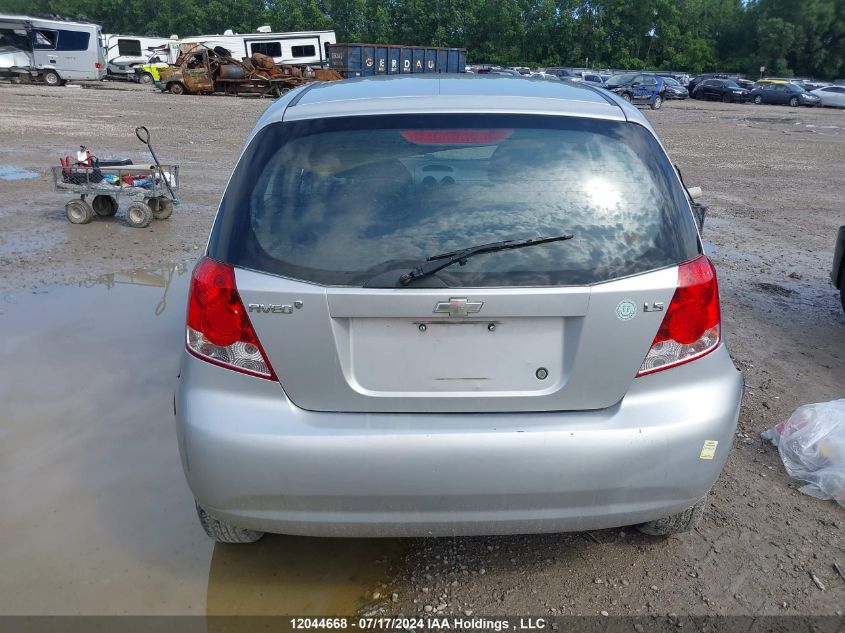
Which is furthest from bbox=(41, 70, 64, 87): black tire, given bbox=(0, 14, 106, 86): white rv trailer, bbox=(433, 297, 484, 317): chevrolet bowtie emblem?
bbox=(433, 297, 484, 317): chevrolet bowtie emblem

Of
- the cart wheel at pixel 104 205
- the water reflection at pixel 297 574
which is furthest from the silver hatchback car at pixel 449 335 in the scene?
the cart wheel at pixel 104 205

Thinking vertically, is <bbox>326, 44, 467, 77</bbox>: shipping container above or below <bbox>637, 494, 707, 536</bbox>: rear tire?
below

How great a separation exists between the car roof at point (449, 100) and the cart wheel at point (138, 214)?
19.3ft

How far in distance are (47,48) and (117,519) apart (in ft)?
121

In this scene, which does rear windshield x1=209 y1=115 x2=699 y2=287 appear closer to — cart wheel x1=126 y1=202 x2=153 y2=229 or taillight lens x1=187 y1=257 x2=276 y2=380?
taillight lens x1=187 y1=257 x2=276 y2=380

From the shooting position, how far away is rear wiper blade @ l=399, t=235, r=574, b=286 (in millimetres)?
2299

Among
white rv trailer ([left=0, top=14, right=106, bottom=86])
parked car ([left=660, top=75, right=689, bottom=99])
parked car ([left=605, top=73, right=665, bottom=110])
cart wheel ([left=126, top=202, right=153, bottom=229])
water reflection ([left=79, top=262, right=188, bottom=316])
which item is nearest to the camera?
water reflection ([left=79, top=262, right=188, bottom=316])

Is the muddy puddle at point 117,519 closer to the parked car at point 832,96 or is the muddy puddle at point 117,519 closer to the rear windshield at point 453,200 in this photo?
the rear windshield at point 453,200

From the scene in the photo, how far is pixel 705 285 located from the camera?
247cm

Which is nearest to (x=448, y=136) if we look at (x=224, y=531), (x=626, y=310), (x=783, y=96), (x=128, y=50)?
(x=626, y=310)

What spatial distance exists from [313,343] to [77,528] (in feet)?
5.53

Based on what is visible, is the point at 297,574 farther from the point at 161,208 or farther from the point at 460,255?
the point at 161,208

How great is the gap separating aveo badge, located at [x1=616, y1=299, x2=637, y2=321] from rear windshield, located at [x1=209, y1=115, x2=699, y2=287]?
10cm

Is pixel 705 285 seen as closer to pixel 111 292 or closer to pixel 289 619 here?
pixel 289 619
